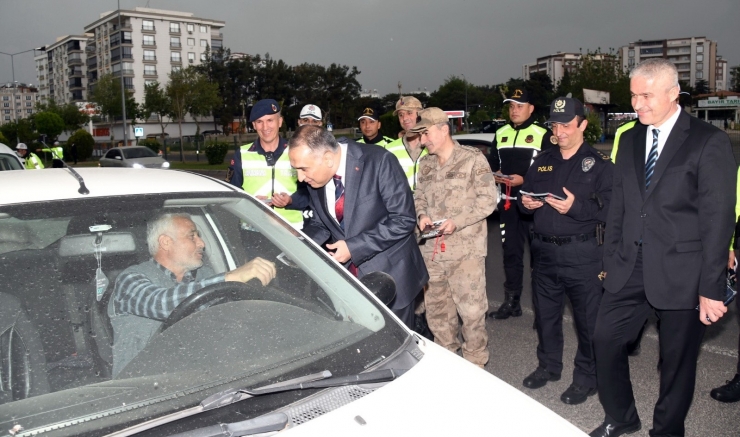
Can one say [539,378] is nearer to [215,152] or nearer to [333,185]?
[333,185]

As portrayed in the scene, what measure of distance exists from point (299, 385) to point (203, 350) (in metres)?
0.34

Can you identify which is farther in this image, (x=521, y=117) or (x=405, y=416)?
(x=521, y=117)

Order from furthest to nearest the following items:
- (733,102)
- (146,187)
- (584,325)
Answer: (733,102) < (584,325) < (146,187)

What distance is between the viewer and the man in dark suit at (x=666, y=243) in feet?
10.4

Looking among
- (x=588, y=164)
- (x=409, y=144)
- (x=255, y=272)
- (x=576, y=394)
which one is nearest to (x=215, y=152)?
(x=409, y=144)

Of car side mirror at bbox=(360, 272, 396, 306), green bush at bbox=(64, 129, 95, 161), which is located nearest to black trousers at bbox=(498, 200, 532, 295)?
car side mirror at bbox=(360, 272, 396, 306)

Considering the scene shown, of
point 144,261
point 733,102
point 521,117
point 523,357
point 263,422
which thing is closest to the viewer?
point 263,422

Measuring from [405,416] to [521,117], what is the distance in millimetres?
5097

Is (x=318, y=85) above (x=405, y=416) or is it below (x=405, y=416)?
above

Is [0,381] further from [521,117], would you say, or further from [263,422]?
[521,117]

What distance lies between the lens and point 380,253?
380 cm

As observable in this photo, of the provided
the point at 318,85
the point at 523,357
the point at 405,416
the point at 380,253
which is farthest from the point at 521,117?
the point at 318,85

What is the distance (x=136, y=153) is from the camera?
2834 cm

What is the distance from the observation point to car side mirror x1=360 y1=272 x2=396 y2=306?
2.55 m
